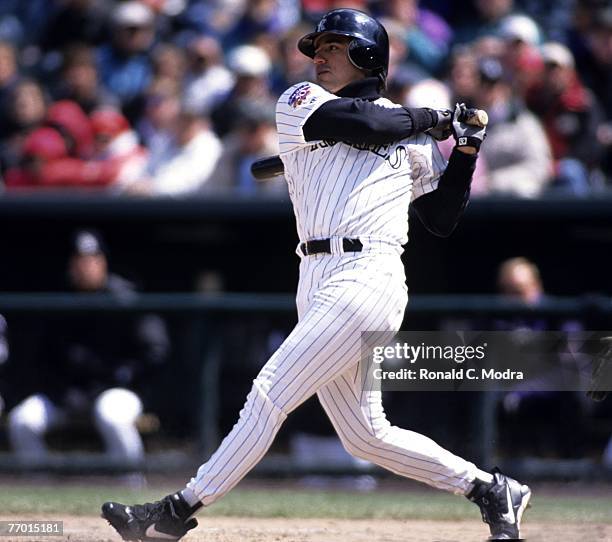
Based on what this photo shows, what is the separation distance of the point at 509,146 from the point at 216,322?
194 centimetres

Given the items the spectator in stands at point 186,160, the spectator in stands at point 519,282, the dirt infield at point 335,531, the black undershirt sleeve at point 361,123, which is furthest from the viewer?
the spectator in stands at point 186,160

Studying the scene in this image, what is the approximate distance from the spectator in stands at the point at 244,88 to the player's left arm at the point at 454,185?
11.6ft

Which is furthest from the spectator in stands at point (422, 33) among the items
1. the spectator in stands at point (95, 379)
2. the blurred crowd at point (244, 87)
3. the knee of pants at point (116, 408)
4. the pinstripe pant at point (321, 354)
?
the pinstripe pant at point (321, 354)

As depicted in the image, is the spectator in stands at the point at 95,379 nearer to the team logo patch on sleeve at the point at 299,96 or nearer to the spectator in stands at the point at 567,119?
the spectator in stands at the point at 567,119

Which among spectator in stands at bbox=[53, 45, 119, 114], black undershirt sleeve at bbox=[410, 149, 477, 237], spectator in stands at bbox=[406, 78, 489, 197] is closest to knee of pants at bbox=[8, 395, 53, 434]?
spectator in stands at bbox=[53, 45, 119, 114]

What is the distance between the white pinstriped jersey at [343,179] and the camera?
3953 mm

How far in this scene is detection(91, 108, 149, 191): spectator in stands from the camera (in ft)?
25.2

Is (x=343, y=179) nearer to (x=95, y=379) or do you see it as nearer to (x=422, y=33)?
(x=95, y=379)

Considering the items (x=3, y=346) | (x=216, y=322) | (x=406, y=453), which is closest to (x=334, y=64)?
(x=406, y=453)

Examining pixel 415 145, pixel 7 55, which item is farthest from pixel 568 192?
pixel 7 55

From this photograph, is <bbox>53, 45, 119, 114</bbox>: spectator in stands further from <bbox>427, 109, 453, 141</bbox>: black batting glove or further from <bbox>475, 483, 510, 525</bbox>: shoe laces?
<bbox>475, 483, 510, 525</bbox>: shoe laces

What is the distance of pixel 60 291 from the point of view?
312 inches

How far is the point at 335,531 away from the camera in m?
4.81

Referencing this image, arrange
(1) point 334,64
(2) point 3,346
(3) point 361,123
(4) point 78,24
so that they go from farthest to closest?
(4) point 78,24
(2) point 3,346
(1) point 334,64
(3) point 361,123
